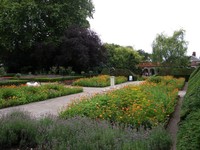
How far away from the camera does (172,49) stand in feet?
142

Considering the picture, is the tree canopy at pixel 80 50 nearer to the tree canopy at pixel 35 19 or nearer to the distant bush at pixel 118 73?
the tree canopy at pixel 35 19

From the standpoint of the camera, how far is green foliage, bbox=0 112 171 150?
10.8 feet

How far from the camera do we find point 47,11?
3028 cm

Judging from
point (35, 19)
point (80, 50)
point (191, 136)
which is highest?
point (35, 19)

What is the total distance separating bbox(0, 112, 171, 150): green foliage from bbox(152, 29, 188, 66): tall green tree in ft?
133

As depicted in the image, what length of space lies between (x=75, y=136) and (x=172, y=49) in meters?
42.1

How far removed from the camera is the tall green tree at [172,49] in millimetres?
42844

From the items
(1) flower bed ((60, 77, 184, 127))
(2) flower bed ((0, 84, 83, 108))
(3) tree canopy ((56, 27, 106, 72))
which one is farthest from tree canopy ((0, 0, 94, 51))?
(1) flower bed ((60, 77, 184, 127))

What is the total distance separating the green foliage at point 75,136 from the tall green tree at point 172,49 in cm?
4042

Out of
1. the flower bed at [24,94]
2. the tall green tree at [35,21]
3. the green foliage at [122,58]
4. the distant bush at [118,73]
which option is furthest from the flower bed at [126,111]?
the green foliage at [122,58]

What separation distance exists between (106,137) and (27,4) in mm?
28035

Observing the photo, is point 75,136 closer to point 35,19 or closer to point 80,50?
point 80,50

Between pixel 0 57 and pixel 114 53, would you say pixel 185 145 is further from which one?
pixel 114 53

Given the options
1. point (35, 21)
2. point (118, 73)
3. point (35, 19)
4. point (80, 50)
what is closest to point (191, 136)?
point (80, 50)
